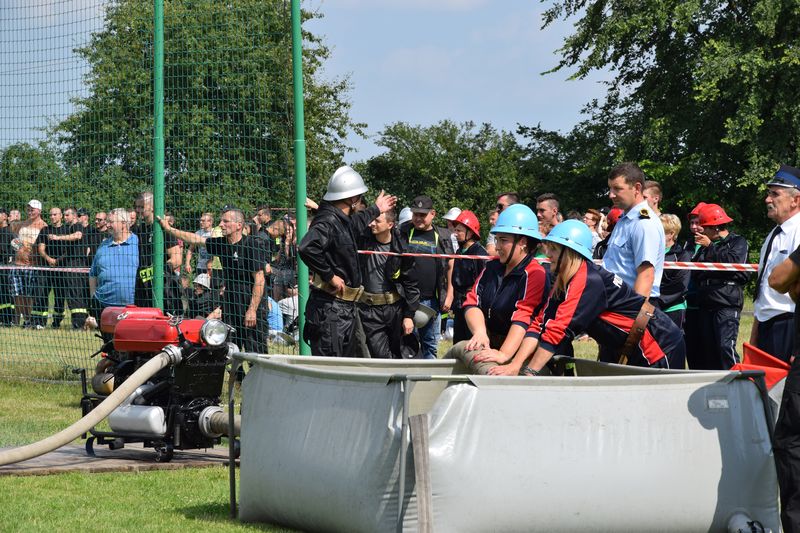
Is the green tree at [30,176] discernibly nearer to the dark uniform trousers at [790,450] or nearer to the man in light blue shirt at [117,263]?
the man in light blue shirt at [117,263]

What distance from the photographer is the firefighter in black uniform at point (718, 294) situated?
10422 millimetres

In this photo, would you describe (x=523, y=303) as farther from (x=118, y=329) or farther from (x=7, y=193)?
(x=7, y=193)

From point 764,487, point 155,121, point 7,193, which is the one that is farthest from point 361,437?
point 7,193

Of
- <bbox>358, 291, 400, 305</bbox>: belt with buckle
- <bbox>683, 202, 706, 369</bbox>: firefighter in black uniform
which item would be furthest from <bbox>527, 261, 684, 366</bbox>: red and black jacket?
<bbox>683, 202, 706, 369</bbox>: firefighter in black uniform

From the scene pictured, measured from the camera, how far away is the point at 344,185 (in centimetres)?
922

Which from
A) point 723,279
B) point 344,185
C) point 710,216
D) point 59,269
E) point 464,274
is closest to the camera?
point 344,185

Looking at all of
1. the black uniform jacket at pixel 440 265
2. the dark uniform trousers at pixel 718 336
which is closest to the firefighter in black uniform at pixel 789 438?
the dark uniform trousers at pixel 718 336

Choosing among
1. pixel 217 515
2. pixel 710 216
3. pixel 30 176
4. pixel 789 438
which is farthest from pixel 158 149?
pixel 789 438

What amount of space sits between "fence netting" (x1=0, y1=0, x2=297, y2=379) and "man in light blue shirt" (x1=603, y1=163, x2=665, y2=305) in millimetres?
4070

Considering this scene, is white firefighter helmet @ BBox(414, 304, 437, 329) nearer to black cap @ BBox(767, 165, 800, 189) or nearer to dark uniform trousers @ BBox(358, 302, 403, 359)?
dark uniform trousers @ BBox(358, 302, 403, 359)

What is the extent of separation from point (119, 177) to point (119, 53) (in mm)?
1310

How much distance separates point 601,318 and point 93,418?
10.9 ft

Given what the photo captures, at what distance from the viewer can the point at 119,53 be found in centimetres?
1206

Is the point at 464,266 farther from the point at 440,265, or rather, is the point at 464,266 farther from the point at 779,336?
the point at 779,336
